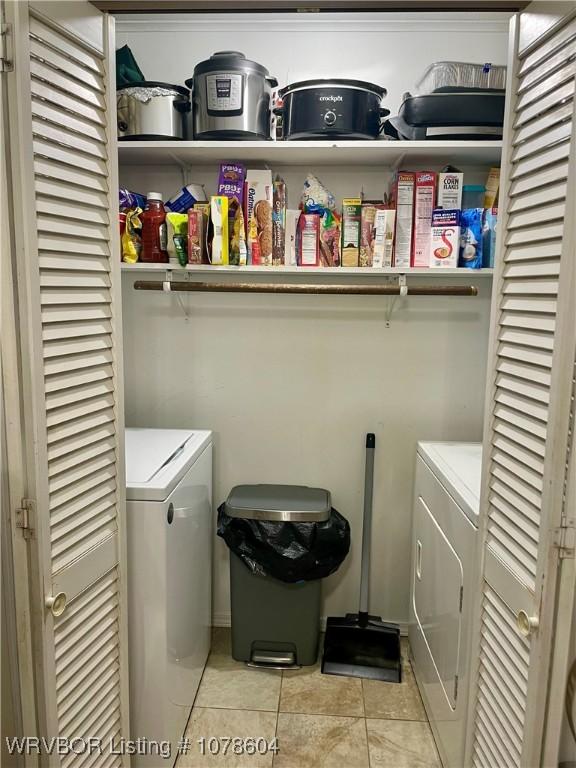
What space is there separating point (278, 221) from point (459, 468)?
3.68 ft

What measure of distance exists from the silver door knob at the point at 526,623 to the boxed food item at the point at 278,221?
1.47 m

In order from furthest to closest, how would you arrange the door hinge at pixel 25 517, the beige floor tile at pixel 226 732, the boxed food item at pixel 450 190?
the boxed food item at pixel 450 190 → the beige floor tile at pixel 226 732 → the door hinge at pixel 25 517

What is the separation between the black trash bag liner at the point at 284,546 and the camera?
2230mm

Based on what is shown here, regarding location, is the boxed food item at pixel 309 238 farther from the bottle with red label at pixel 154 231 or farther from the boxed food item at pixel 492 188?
the boxed food item at pixel 492 188

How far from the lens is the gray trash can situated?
7.55 ft

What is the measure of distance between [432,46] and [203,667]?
2.63 m

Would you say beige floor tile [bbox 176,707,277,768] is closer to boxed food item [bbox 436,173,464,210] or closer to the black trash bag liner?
the black trash bag liner

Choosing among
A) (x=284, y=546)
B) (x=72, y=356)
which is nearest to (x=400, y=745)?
(x=284, y=546)

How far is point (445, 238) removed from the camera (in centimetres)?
211

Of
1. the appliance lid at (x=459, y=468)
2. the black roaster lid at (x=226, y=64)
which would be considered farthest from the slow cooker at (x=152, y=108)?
the appliance lid at (x=459, y=468)

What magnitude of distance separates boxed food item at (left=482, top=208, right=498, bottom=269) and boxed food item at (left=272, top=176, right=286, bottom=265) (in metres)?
0.74

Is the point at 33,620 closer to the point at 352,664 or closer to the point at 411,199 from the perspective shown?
the point at 352,664

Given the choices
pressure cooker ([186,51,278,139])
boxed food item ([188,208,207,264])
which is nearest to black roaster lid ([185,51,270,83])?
pressure cooker ([186,51,278,139])

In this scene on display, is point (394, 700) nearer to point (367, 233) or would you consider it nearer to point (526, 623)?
point (526, 623)
